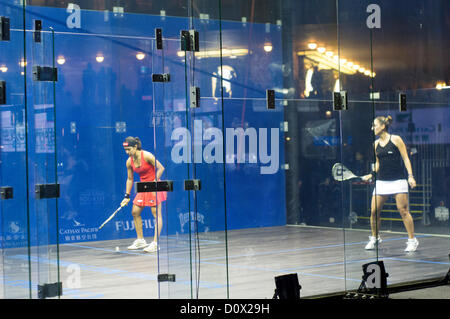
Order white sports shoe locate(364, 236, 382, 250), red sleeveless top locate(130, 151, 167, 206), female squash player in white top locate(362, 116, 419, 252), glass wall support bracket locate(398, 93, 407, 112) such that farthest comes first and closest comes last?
red sleeveless top locate(130, 151, 167, 206)
female squash player in white top locate(362, 116, 419, 252)
glass wall support bracket locate(398, 93, 407, 112)
white sports shoe locate(364, 236, 382, 250)

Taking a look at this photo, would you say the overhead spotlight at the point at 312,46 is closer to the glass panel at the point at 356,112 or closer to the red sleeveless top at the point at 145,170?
the red sleeveless top at the point at 145,170

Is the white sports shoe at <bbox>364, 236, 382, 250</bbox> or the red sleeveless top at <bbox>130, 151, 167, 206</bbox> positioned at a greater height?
the red sleeveless top at <bbox>130, 151, 167, 206</bbox>

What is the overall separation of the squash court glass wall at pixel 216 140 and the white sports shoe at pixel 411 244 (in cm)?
7

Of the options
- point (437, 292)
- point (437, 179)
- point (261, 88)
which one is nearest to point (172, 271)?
point (437, 292)

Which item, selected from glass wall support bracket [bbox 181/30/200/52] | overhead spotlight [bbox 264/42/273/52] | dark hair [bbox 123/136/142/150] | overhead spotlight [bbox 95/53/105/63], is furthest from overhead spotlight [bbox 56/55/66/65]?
glass wall support bracket [bbox 181/30/200/52]

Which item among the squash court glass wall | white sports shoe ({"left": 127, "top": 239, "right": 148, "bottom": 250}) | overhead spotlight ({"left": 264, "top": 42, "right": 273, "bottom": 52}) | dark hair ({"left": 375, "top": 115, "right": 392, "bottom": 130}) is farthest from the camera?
overhead spotlight ({"left": 264, "top": 42, "right": 273, "bottom": 52})

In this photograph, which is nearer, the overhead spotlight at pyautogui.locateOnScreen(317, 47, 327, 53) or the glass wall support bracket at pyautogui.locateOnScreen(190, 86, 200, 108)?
the glass wall support bracket at pyautogui.locateOnScreen(190, 86, 200, 108)

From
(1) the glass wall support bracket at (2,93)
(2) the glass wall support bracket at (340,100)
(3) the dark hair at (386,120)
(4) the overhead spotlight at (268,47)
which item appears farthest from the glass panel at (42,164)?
(4) the overhead spotlight at (268,47)

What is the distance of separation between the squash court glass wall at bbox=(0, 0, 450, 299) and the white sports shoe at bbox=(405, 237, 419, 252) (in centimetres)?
7

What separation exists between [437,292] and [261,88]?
4.46 metres

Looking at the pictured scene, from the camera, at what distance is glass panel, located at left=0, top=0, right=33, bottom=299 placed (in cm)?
395

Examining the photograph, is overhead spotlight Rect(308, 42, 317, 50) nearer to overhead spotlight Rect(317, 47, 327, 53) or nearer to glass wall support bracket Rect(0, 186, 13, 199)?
overhead spotlight Rect(317, 47, 327, 53)
